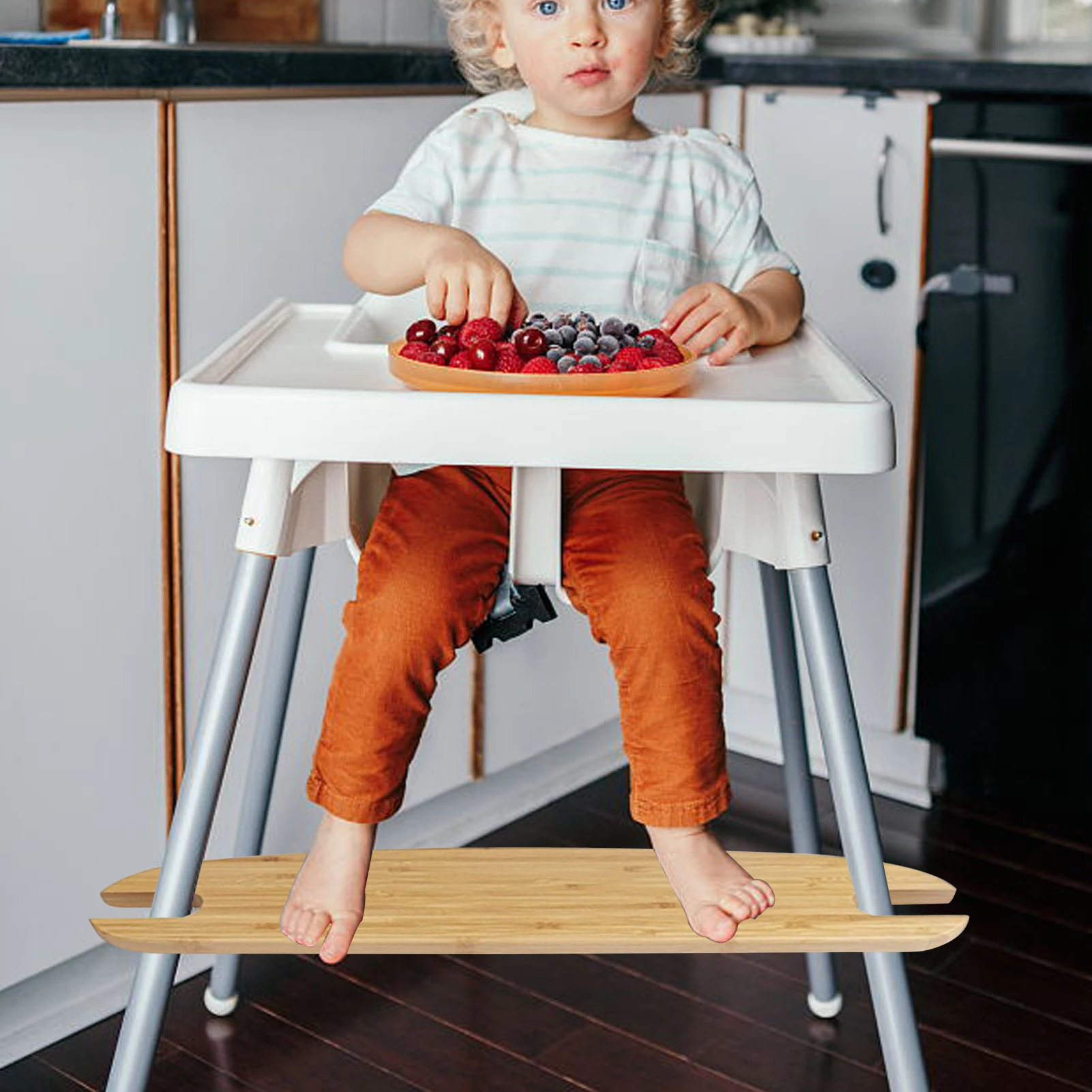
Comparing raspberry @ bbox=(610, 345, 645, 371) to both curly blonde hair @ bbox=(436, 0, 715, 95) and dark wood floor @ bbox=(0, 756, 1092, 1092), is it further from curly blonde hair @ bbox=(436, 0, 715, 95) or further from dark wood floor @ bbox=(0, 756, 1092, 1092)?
dark wood floor @ bbox=(0, 756, 1092, 1092)

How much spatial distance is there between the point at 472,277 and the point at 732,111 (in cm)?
115

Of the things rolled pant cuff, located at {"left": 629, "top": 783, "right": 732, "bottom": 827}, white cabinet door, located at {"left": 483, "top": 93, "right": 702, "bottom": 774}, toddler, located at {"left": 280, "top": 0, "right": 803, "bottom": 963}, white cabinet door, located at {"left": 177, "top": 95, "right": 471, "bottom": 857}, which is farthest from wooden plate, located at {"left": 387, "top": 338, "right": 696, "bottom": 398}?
white cabinet door, located at {"left": 483, "top": 93, "right": 702, "bottom": 774}

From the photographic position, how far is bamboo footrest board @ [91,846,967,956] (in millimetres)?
1305

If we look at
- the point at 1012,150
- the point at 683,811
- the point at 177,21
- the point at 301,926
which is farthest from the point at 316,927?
the point at 1012,150

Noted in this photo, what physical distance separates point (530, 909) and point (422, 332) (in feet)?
1.41

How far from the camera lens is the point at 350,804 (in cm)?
136

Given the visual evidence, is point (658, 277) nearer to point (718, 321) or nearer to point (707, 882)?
point (718, 321)

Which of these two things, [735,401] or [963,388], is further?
[963,388]

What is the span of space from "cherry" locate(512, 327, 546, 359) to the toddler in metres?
0.07

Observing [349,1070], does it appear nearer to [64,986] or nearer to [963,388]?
[64,986]

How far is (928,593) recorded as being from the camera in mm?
2369

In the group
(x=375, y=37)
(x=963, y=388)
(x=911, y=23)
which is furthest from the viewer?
(x=911, y=23)

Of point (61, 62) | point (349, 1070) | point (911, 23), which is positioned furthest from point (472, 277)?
point (911, 23)

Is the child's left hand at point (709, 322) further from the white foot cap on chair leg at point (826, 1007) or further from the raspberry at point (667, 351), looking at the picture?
the white foot cap on chair leg at point (826, 1007)
